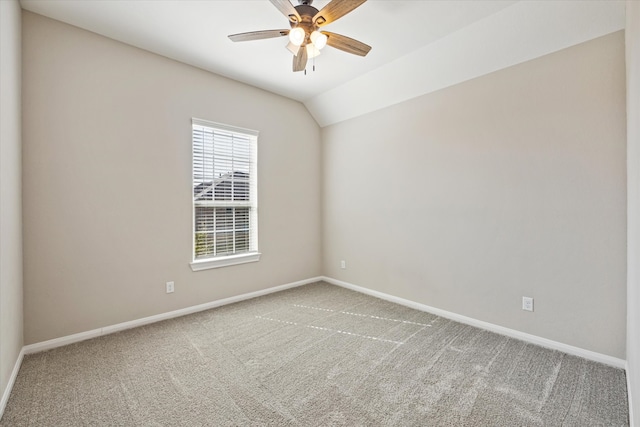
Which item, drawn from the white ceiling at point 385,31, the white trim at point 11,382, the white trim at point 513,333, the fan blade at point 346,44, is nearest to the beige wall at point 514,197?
the white trim at point 513,333

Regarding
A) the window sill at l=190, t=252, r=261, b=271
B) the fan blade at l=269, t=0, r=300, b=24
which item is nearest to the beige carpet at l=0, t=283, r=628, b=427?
the window sill at l=190, t=252, r=261, b=271

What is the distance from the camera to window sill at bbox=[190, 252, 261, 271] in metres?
3.23

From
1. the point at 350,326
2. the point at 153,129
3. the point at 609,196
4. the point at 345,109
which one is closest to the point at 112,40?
the point at 153,129

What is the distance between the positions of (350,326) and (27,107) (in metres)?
3.41

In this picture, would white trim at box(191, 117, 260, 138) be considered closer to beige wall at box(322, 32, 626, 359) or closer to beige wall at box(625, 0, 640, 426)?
beige wall at box(322, 32, 626, 359)

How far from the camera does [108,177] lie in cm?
266

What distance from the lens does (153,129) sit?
114 inches

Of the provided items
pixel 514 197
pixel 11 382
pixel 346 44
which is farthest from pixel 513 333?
pixel 11 382

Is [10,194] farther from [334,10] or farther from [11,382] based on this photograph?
[334,10]

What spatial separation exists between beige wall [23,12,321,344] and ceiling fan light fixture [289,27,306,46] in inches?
63.7

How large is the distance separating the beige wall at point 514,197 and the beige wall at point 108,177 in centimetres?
203

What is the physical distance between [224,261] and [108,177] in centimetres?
148

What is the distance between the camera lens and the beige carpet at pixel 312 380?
1.63 meters

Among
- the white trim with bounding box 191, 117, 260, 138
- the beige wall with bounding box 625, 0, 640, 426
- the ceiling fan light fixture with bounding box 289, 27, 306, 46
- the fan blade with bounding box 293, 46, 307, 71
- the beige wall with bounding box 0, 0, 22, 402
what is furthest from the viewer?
the white trim with bounding box 191, 117, 260, 138
